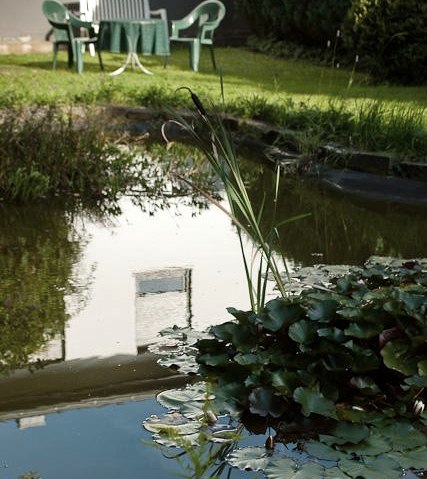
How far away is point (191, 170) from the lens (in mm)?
7156

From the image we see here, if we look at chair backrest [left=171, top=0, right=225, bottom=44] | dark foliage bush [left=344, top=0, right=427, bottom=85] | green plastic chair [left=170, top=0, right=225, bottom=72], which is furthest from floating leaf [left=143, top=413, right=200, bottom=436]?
chair backrest [left=171, top=0, right=225, bottom=44]

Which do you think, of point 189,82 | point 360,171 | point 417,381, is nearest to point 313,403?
point 417,381

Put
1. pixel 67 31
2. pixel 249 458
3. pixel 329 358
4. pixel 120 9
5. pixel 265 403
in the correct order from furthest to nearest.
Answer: pixel 120 9, pixel 67 31, pixel 329 358, pixel 265 403, pixel 249 458

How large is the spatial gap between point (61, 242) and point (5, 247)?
0.31 m

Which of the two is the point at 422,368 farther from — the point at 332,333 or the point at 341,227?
the point at 341,227

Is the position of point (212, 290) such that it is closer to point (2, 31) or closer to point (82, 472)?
point (82, 472)

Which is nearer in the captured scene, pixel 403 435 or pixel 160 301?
pixel 403 435

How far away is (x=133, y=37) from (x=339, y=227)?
6928 millimetres

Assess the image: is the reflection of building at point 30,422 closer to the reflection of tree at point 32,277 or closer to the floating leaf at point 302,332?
the reflection of tree at point 32,277

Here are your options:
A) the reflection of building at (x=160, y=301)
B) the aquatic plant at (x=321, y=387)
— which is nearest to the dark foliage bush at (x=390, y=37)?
the reflection of building at (x=160, y=301)

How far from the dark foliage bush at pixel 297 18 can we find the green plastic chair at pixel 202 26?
1.28 m

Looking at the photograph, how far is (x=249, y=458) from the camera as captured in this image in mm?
3008

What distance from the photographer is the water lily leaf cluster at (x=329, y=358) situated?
3.26m

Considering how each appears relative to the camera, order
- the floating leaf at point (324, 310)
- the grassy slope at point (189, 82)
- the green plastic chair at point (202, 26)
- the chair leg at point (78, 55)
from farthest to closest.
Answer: the green plastic chair at point (202, 26)
the chair leg at point (78, 55)
the grassy slope at point (189, 82)
the floating leaf at point (324, 310)
